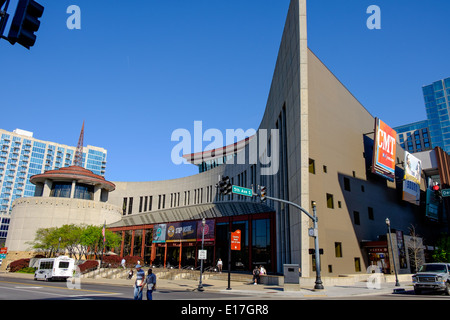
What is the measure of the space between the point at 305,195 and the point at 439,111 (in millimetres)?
170222

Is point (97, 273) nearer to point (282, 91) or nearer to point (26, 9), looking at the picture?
point (282, 91)

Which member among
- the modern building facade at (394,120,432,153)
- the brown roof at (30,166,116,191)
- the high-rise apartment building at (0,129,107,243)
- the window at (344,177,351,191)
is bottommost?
the window at (344,177,351,191)

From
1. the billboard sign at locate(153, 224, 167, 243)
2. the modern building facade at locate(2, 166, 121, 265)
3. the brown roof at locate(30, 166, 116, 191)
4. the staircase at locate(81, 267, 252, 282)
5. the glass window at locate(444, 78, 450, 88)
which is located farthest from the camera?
the glass window at locate(444, 78, 450, 88)

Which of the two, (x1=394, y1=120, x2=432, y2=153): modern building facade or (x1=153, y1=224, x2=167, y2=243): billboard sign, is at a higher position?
(x1=394, y1=120, x2=432, y2=153): modern building facade

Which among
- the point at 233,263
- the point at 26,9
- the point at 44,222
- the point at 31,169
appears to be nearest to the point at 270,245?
the point at 233,263

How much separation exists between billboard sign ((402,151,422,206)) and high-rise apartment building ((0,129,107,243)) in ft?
524

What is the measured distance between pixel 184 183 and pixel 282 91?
1982 inches

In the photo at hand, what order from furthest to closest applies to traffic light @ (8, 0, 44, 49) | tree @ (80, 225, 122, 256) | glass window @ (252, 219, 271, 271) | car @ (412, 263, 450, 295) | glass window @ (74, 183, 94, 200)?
glass window @ (74, 183, 94, 200) → tree @ (80, 225, 122, 256) → glass window @ (252, 219, 271, 271) → car @ (412, 263, 450, 295) → traffic light @ (8, 0, 44, 49)

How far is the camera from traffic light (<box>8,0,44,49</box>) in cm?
697

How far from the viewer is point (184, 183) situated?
86.1 meters

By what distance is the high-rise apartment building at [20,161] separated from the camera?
523 feet

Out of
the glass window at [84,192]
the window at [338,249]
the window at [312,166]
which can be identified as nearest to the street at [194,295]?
the window at [338,249]

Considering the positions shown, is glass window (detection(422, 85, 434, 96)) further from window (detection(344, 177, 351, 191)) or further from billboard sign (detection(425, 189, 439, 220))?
window (detection(344, 177, 351, 191))

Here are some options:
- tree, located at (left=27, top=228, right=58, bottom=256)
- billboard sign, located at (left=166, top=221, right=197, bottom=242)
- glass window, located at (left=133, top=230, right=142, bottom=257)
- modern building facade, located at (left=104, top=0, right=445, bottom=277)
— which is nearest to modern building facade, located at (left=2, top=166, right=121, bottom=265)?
tree, located at (left=27, top=228, right=58, bottom=256)
